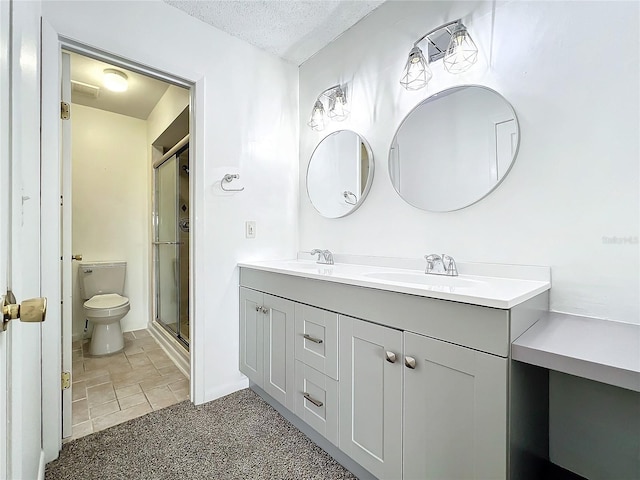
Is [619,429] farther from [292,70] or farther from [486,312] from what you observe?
[292,70]

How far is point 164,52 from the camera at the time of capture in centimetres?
177

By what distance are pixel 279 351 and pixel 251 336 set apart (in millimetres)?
317

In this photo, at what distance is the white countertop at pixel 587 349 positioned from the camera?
0.74 metres

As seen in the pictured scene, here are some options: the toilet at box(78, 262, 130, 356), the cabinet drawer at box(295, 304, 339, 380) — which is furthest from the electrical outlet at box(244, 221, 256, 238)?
the toilet at box(78, 262, 130, 356)

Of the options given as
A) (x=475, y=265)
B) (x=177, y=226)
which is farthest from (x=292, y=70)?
(x=475, y=265)

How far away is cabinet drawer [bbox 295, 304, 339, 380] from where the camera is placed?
4.49 feet

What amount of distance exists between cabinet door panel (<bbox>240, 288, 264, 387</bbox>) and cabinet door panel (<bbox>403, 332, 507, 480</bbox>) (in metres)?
0.99

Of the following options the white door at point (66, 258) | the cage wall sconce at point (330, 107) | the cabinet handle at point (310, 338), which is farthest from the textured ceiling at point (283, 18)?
the cabinet handle at point (310, 338)

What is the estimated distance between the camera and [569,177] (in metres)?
1.17

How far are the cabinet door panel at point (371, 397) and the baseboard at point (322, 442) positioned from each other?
0.10 metres

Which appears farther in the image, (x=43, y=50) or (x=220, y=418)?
(x=220, y=418)

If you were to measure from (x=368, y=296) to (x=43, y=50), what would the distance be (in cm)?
181

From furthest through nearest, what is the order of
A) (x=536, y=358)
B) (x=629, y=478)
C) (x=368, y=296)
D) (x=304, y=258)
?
(x=304, y=258), (x=368, y=296), (x=629, y=478), (x=536, y=358)

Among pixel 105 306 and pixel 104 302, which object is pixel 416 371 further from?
pixel 104 302
